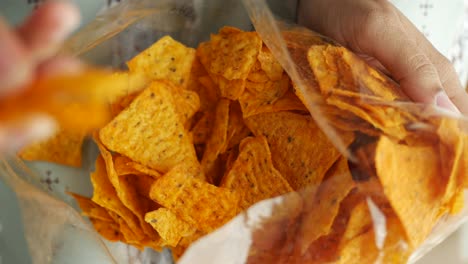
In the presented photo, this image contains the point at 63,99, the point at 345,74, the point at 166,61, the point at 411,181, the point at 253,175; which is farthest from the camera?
the point at 166,61

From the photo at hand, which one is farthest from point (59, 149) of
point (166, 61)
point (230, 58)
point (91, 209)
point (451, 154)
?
point (451, 154)

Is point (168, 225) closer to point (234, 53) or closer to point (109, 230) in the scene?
point (109, 230)

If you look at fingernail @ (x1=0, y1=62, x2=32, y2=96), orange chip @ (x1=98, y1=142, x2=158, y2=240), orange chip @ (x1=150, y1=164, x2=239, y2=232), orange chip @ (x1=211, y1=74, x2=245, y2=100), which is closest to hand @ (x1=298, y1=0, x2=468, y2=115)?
orange chip @ (x1=211, y1=74, x2=245, y2=100)

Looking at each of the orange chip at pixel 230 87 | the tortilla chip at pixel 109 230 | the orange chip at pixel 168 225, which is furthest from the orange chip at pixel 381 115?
the tortilla chip at pixel 109 230

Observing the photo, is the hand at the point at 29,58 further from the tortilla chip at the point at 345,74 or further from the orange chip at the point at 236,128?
the orange chip at the point at 236,128

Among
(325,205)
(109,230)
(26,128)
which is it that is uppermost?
(26,128)

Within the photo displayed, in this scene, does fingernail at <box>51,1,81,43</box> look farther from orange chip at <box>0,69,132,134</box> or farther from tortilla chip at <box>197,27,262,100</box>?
tortilla chip at <box>197,27,262,100</box>
